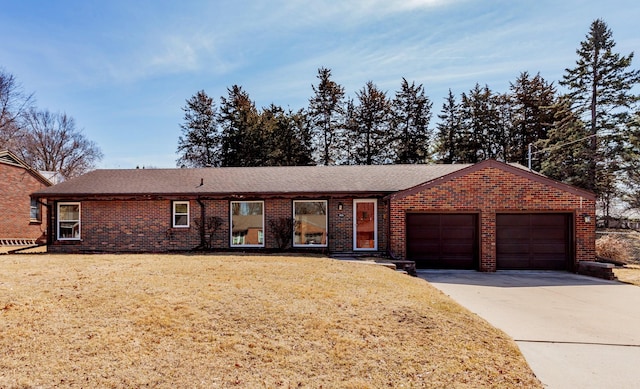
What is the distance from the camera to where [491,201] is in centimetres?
1229

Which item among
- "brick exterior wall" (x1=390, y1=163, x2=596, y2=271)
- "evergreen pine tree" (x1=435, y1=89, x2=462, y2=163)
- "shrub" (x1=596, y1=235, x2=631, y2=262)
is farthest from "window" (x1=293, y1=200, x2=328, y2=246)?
"evergreen pine tree" (x1=435, y1=89, x2=462, y2=163)

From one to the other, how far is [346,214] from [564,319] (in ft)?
27.0

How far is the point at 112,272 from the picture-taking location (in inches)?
317

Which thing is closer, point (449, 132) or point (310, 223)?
point (310, 223)

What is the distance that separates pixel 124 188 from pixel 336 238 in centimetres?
902

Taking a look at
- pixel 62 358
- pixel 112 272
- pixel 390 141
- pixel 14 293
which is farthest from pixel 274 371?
pixel 390 141

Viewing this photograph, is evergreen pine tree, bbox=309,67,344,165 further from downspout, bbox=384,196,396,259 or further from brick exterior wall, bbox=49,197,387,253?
downspout, bbox=384,196,396,259

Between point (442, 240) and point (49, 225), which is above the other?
point (49, 225)

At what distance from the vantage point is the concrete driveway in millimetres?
4434

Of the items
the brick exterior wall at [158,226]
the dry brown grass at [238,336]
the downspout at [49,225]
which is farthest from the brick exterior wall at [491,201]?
the downspout at [49,225]

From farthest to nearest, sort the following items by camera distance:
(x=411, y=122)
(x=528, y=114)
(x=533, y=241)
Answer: (x=411, y=122), (x=528, y=114), (x=533, y=241)

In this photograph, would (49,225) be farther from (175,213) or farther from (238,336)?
(238,336)

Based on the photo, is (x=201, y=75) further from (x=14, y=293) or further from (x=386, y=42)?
(x=14, y=293)

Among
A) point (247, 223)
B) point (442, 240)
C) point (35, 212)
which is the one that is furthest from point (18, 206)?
point (442, 240)
